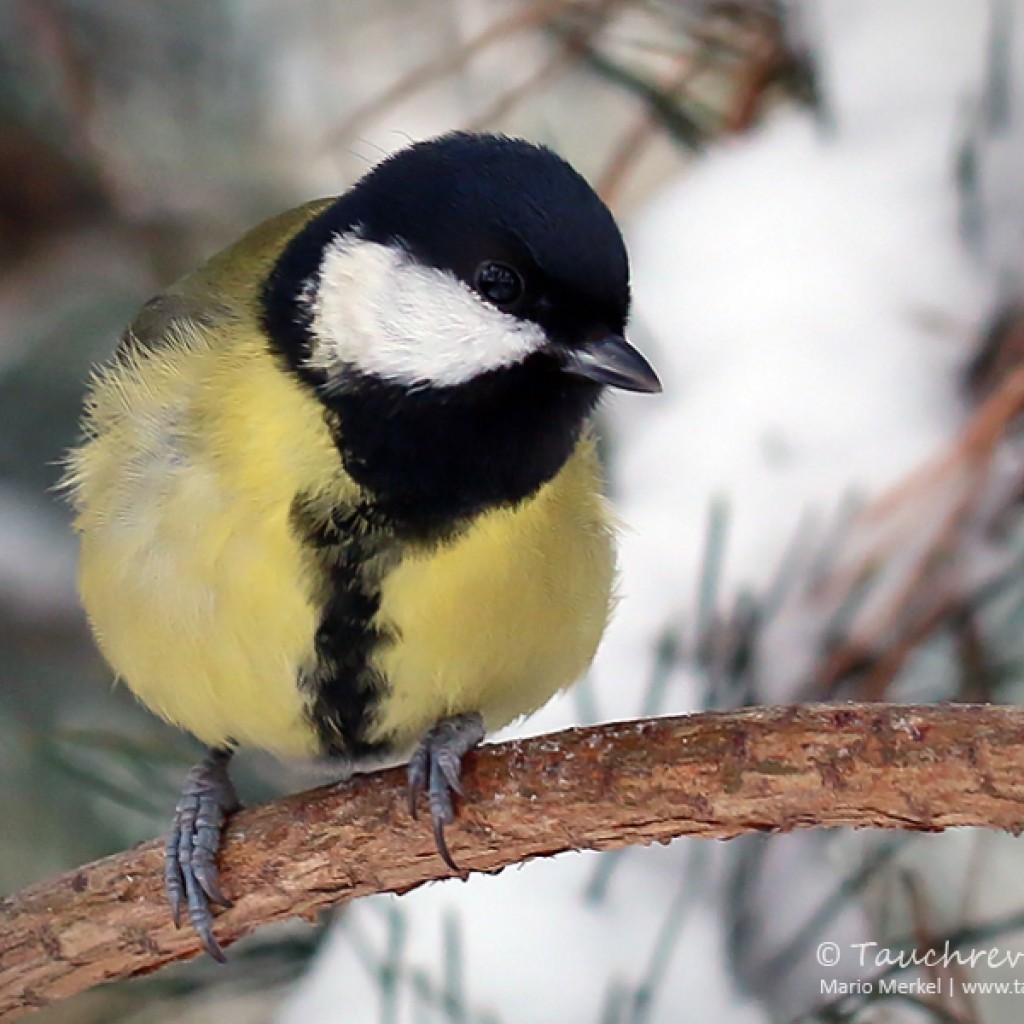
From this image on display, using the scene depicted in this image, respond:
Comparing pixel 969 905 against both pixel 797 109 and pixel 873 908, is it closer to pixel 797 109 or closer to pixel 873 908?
pixel 873 908

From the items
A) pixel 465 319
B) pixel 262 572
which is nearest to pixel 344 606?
pixel 262 572

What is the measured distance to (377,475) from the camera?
63 centimetres

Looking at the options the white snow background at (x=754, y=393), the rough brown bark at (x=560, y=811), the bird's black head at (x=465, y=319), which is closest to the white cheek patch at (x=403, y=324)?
the bird's black head at (x=465, y=319)

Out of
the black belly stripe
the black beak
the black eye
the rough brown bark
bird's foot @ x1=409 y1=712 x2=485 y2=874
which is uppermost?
the black eye

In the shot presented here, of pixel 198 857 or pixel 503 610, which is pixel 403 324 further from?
pixel 198 857

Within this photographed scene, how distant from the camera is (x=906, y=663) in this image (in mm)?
817

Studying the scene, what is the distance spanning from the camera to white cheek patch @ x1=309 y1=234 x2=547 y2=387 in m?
0.60

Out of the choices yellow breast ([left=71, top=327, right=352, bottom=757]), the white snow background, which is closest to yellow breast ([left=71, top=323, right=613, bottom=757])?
yellow breast ([left=71, top=327, right=352, bottom=757])

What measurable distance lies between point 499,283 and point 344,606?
160 mm

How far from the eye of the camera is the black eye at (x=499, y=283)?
0.59m

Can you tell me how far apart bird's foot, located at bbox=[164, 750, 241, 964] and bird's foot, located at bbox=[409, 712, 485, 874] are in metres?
0.11

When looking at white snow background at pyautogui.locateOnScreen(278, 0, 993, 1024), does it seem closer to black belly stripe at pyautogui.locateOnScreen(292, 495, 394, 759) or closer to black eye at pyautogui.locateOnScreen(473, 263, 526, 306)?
black belly stripe at pyautogui.locateOnScreen(292, 495, 394, 759)

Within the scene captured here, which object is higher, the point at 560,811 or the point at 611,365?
the point at 611,365

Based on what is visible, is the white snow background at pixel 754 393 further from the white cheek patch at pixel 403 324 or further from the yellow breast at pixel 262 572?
the white cheek patch at pixel 403 324
